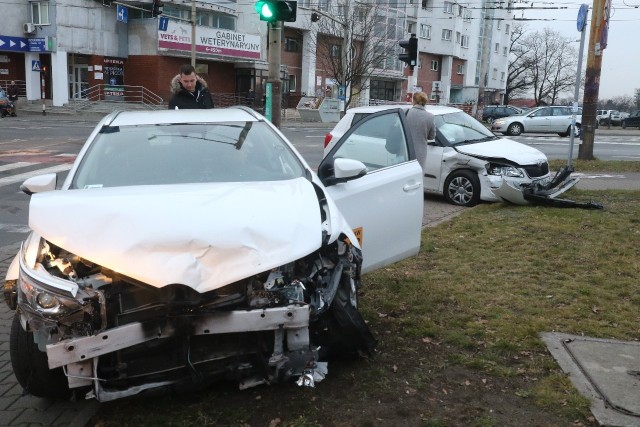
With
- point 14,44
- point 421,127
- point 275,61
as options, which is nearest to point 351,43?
point 14,44

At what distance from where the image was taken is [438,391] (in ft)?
12.3

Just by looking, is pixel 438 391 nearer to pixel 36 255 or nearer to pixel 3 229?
pixel 36 255

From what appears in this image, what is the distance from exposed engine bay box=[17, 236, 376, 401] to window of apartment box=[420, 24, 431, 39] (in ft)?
226

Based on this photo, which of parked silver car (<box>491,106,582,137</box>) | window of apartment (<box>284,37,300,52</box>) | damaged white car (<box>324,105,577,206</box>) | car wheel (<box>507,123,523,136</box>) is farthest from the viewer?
window of apartment (<box>284,37,300,52</box>)

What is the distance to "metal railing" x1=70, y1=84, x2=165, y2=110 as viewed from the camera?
4222 cm

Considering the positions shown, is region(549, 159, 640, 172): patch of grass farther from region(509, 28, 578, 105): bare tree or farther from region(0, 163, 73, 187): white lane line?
region(509, 28, 578, 105): bare tree

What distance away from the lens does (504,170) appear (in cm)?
1022

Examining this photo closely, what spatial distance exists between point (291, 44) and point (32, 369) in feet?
172

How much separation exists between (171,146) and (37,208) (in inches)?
50.6

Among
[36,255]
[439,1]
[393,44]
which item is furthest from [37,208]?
[439,1]

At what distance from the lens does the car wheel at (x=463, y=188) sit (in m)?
10.5

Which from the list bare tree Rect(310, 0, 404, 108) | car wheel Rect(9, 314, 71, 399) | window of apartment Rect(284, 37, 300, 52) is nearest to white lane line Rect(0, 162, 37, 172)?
car wheel Rect(9, 314, 71, 399)

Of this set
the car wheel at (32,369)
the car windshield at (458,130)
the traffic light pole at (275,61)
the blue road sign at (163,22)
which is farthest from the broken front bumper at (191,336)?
the blue road sign at (163,22)

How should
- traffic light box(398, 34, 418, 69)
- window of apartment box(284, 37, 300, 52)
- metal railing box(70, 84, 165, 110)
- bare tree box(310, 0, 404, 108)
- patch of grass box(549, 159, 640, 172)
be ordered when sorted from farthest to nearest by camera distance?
window of apartment box(284, 37, 300, 52) → bare tree box(310, 0, 404, 108) → metal railing box(70, 84, 165, 110) → traffic light box(398, 34, 418, 69) → patch of grass box(549, 159, 640, 172)
